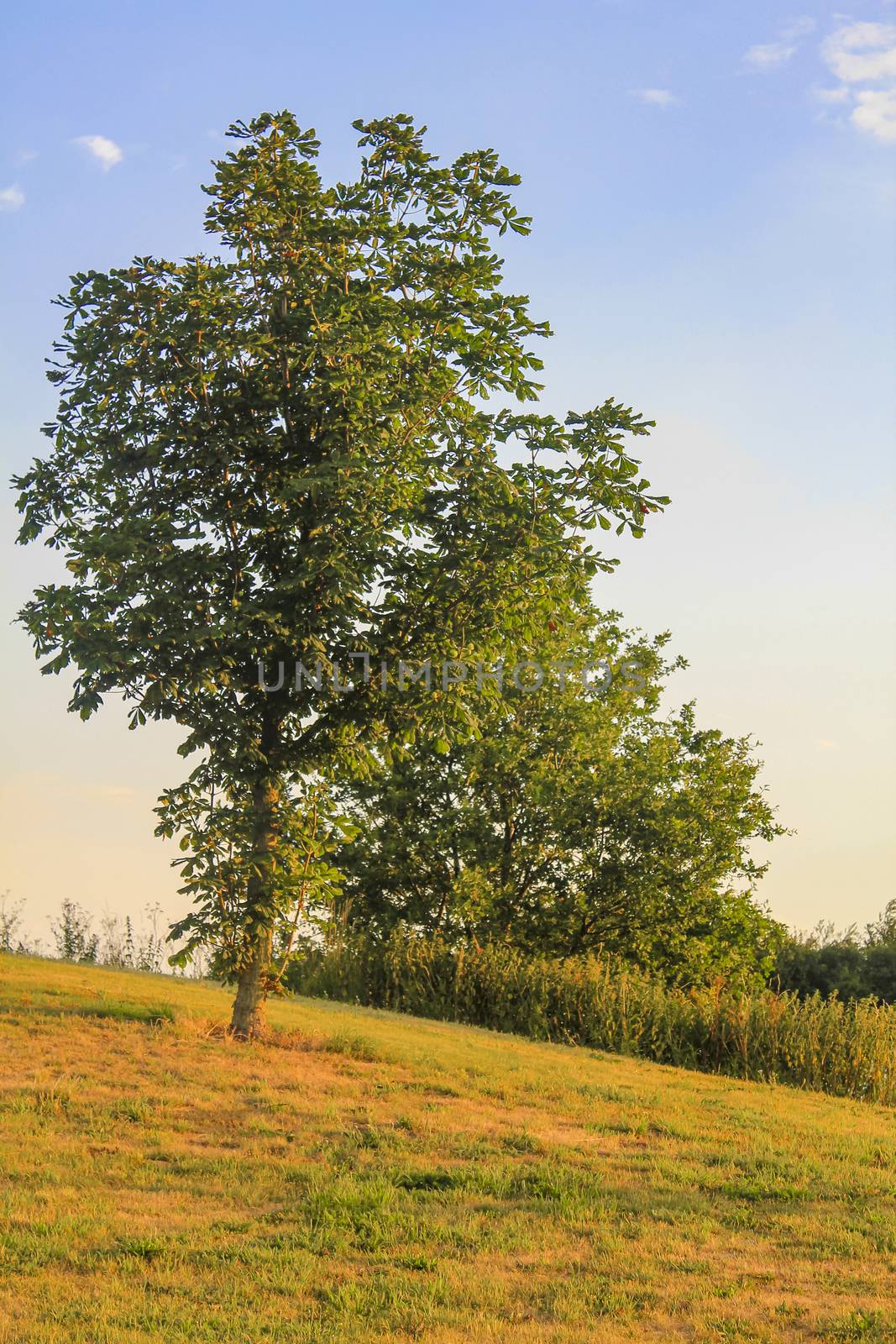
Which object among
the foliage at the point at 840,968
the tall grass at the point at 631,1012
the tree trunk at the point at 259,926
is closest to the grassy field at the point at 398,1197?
the tree trunk at the point at 259,926

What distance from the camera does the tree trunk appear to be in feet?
38.8

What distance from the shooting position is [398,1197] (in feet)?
26.7

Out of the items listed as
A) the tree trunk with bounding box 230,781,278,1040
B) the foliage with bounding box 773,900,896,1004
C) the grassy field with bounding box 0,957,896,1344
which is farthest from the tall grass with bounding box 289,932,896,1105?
the foliage with bounding box 773,900,896,1004

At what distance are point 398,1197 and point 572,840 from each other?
15980 mm

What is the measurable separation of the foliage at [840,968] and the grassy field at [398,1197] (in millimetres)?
18794

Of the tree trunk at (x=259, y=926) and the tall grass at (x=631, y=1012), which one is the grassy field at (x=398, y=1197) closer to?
the tree trunk at (x=259, y=926)

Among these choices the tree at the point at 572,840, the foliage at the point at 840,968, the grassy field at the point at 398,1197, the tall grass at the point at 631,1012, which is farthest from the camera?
the foliage at the point at 840,968

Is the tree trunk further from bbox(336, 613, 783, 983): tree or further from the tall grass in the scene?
bbox(336, 613, 783, 983): tree

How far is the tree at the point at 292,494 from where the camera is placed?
37.6ft

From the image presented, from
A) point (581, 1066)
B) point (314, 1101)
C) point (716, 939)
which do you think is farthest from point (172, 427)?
point (716, 939)

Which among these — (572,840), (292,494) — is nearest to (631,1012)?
(572,840)

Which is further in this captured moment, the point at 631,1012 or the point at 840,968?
the point at 840,968

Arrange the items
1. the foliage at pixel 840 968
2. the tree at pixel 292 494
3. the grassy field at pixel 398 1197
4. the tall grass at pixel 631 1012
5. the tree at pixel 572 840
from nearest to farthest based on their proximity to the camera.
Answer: the grassy field at pixel 398 1197 → the tree at pixel 292 494 → the tall grass at pixel 631 1012 → the tree at pixel 572 840 → the foliage at pixel 840 968

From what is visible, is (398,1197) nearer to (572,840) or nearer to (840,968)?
(572,840)
